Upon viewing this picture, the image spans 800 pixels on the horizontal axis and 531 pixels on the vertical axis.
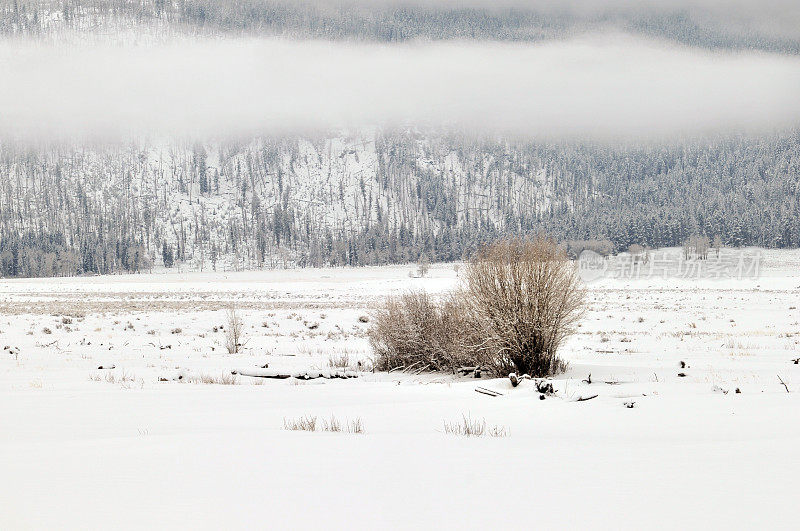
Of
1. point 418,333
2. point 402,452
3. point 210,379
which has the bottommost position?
point 210,379

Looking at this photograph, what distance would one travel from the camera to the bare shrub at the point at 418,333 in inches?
607

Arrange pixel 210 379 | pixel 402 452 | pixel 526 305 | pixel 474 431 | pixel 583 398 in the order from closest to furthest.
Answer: pixel 402 452, pixel 474 431, pixel 583 398, pixel 210 379, pixel 526 305

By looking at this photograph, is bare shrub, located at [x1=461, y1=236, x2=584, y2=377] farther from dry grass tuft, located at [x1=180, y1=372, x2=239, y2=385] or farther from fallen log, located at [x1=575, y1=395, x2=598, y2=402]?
dry grass tuft, located at [x1=180, y1=372, x2=239, y2=385]

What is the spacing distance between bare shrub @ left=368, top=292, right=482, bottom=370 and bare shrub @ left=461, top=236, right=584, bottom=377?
43.1 inches

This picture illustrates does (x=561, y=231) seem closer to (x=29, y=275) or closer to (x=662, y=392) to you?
(x=29, y=275)

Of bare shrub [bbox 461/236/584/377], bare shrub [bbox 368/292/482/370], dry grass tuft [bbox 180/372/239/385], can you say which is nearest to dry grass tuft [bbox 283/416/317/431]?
dry grass tuft [bbox 180/372/239/385]

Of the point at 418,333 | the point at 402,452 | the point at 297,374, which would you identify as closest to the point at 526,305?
the point at 418,333

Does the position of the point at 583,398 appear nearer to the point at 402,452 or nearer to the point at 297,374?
the point at 402,452

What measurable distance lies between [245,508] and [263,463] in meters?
1.24

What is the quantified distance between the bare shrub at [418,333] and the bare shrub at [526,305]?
109 cm

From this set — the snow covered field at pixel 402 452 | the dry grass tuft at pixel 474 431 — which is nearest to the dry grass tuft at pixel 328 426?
the snow covered field at pixel 402 452

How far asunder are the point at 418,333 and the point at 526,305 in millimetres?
3313

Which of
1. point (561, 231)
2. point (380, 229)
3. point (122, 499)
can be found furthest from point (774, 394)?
point (380, 229)

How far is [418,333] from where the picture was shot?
1612cm
